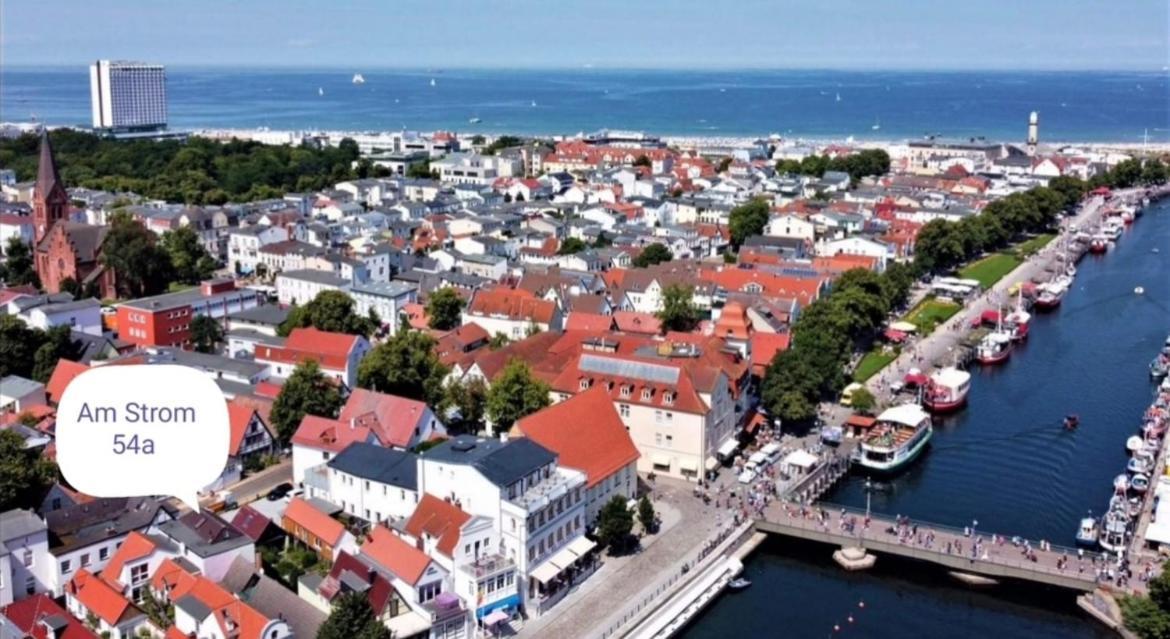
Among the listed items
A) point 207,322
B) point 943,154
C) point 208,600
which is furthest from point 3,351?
point 943,154

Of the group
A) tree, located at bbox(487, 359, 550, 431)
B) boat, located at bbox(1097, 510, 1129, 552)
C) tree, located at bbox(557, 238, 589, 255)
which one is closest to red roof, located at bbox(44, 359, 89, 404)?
tree, located at bbox(487, 359, 550, 431)

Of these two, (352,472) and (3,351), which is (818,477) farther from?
(3,351)

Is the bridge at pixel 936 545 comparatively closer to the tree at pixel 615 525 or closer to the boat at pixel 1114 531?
the boat at pixel 1114 531

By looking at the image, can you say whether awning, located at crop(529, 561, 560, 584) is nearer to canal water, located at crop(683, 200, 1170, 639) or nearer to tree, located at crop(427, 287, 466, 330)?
canal water, located at crop(683, 200, 1170, 639)

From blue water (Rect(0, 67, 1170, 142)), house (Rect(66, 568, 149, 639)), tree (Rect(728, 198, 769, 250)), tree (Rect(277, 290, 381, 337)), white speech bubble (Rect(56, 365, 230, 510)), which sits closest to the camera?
white speech bubble (Rect(56, 365, 230, 510))

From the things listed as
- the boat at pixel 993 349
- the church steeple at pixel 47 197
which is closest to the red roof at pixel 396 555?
the boat at pixel 993 349

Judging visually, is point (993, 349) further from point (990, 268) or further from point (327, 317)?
point (327, 317)

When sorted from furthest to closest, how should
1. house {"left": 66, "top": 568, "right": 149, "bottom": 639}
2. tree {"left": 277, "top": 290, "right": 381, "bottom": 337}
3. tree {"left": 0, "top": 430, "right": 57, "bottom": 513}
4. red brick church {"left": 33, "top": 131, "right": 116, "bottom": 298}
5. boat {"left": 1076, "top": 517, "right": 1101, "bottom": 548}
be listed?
1. red brick church {"left": 33, "top": 131, "right": 116, "bottom": 298}
2. tree {"left": 277, "top": 290, "right": 381, "bottom": 337}
3. boat {"left": 1076, "top": 517, "right": 1101, "bottom": 548}
4. tree {"left": 0, "top": 430, "right": 57, "bottom": 513}
5. house {"left": 66, "top": 568, "right": 149, "bottom": 639}
